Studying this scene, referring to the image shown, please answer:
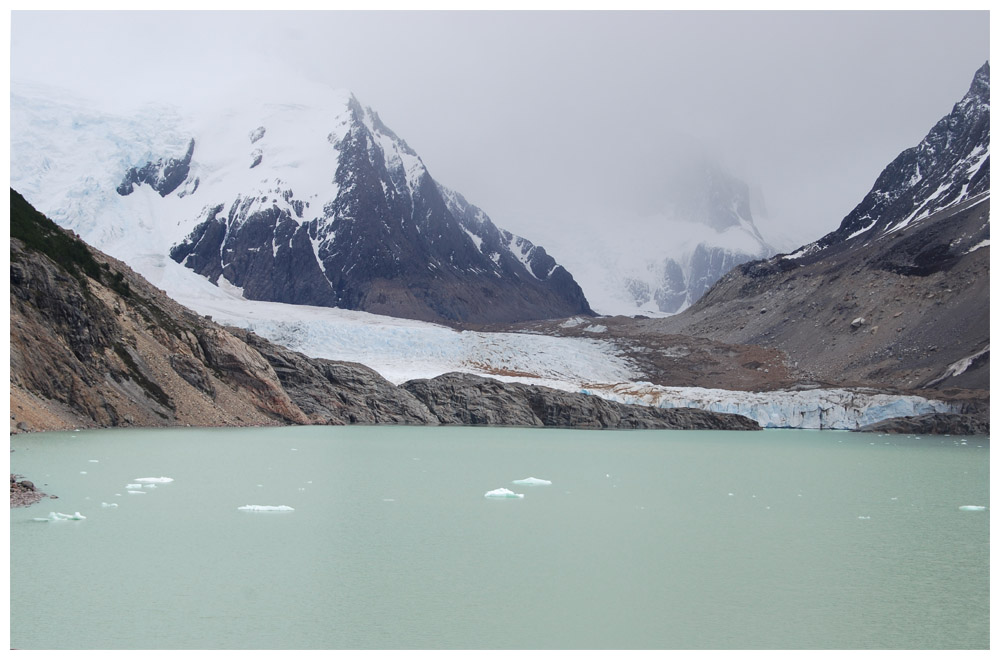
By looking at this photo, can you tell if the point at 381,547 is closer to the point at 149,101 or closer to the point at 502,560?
the point at 502,560

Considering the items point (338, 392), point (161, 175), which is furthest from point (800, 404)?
point (161, 175)

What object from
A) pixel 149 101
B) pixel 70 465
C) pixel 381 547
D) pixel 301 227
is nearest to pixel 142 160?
pixel 149 101


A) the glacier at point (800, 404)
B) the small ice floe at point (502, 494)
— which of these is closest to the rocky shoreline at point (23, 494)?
the small ice floe at point (502, 494)

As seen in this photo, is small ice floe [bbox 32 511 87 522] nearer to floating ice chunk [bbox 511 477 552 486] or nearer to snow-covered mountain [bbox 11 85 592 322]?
floating ice chunk [bbox 511 477 552 486]

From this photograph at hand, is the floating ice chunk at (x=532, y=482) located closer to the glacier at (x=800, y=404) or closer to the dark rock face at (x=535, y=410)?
the dark rock face at (x=535, y=410)

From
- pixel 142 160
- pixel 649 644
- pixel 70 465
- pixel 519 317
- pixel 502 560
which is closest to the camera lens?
pixel 649 644
